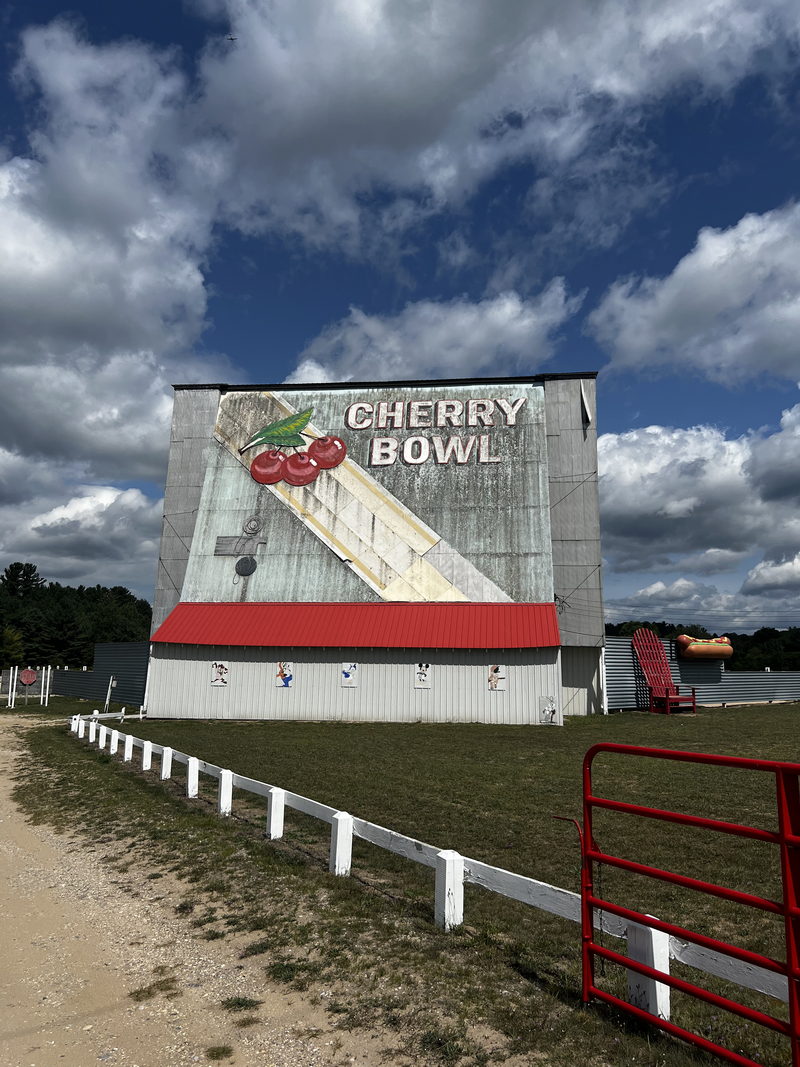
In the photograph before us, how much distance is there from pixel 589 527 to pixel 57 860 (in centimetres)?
2872

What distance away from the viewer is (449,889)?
679cm

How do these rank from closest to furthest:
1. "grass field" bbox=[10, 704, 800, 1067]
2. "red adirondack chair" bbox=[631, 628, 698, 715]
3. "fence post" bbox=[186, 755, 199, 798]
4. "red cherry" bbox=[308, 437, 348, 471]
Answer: "grass field" bbox=[10, 704, 800, 1067], "fence post" bbox=[186, 755, 199, 798], "red adirondack chair" bbox=[631, 628, 698, 715], "red cherry" bbox=[308, 437, 348, 471]

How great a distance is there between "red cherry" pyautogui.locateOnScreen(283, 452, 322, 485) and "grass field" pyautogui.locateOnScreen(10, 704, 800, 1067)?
→ 18.4 m

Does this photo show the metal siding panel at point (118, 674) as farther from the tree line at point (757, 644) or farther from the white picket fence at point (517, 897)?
the tree line at point (757, 644)

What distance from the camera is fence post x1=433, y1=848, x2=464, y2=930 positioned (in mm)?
6770

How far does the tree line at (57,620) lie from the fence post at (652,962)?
88486 mm

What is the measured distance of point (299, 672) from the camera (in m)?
30.2

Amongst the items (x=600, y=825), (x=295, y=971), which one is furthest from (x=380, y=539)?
(x=295, y=971)

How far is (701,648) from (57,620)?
96183mm

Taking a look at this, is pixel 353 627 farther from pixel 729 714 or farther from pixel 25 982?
pixel 25 982

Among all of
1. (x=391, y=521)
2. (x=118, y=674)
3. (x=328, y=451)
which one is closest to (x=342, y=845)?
(x=391, y=521)

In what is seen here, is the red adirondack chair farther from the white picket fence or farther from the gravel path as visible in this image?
the gravel path

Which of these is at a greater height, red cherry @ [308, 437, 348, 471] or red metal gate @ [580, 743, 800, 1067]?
red cherry @ [308, 437, 348, 471]

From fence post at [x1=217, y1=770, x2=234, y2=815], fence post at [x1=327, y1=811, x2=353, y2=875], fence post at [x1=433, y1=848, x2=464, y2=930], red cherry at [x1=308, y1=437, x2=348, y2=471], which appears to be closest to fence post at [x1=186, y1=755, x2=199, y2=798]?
fence post at [x1=217, y1=770, x2=234, y2=815]
